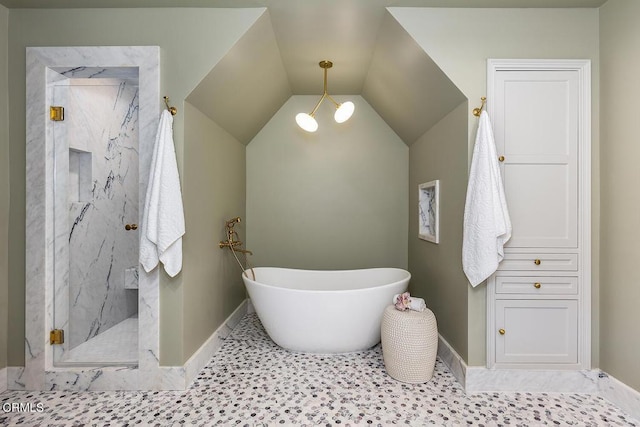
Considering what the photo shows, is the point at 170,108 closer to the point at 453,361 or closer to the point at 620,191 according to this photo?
the point at 453,361

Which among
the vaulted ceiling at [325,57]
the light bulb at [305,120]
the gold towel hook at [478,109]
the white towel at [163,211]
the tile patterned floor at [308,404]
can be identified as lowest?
the tile patterned floor at [308,404]

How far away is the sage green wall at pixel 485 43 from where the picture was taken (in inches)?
78.2

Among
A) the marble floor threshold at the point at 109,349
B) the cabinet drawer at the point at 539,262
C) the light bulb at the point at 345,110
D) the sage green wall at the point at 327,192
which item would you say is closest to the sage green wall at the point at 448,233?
the cabinet drawer at the point at 539,262

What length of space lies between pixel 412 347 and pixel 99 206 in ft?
8.67

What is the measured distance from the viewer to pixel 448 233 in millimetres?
2299

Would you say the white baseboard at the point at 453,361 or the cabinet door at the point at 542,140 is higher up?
the cabinet door at the point at 542,140

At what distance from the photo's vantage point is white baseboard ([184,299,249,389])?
2.08m

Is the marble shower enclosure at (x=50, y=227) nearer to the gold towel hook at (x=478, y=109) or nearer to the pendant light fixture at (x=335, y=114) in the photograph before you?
the pendant light fixture at (x=335, y=114)

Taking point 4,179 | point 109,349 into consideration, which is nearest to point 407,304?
point 109,349

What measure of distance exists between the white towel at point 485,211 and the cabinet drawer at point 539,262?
0.41 feet

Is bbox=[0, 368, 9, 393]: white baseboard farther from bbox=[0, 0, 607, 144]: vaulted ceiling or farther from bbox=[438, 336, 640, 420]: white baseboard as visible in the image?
bbox=[438, 336, 640, 420]: white baseboard

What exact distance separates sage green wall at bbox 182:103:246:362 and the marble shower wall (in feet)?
2.20

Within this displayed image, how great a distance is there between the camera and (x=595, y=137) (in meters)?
1.98

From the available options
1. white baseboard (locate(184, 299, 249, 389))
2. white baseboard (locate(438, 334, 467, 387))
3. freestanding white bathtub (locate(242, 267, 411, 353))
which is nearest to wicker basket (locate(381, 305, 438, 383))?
white baseboard (locate(438, 334, 467, 387))
